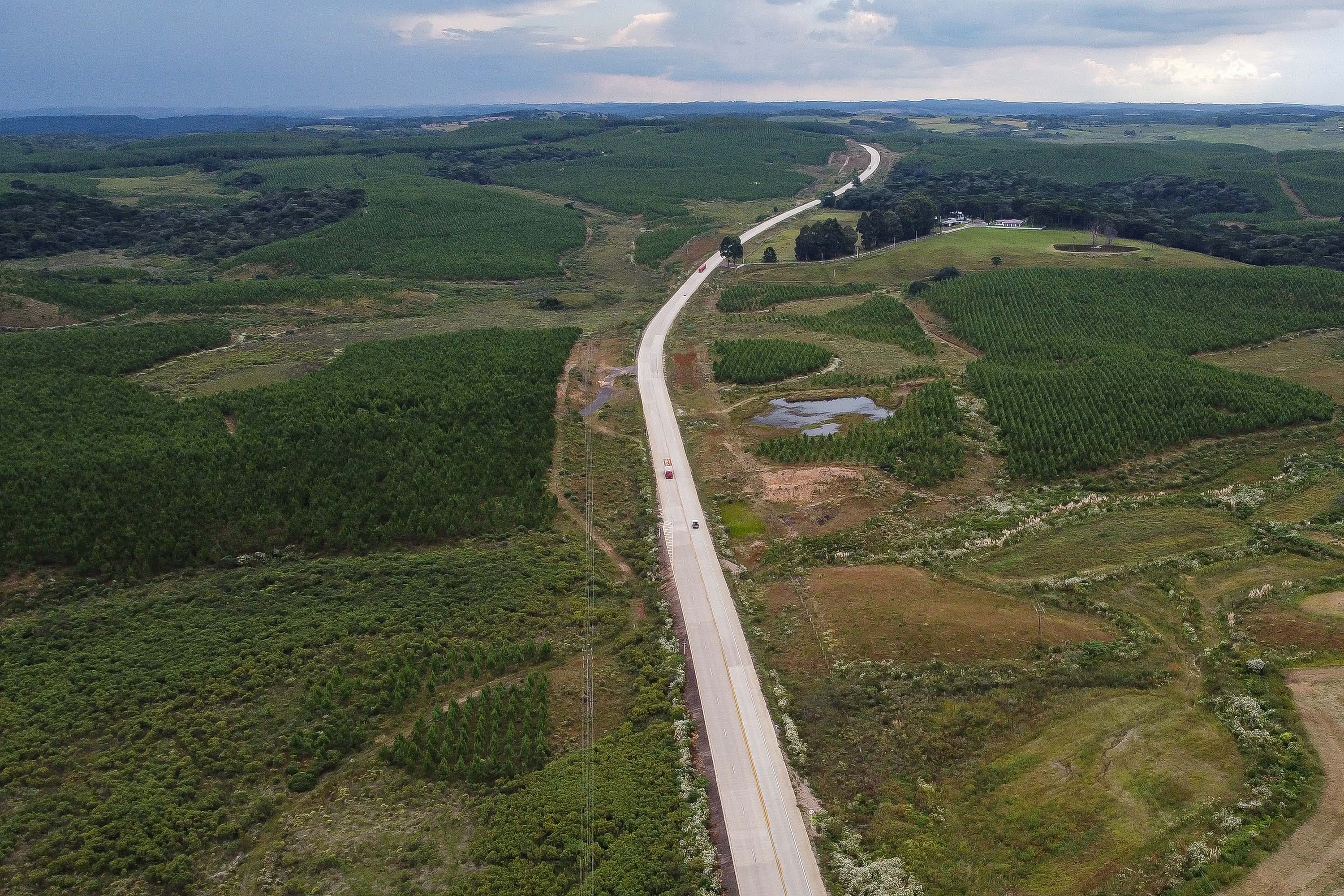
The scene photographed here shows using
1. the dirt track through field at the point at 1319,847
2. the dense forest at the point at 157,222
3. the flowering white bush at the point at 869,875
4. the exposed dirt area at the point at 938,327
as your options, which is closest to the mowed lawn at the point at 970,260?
the exposed dirt area at the point at 938,327

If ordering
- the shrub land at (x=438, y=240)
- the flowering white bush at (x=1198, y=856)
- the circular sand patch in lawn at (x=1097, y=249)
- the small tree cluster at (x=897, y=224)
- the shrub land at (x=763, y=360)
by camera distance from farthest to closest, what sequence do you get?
the small tree cluster at (x=897, y=224)
the shrub land at (x=438, y=240)
the circular sand patch in lawn at (x=1097, y=249)
the shrub land at (x=763, y=360)
the flowering white bush at (x=1198, y=856)

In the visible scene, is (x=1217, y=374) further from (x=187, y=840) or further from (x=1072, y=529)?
(x=187, y=840)

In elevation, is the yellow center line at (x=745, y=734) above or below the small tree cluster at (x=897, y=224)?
below

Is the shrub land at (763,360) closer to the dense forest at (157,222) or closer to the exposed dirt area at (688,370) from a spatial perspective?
the exposed dirt area at (688,370)

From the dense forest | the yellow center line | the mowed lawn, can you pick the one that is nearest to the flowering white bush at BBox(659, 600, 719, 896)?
Answer: the yellow center line

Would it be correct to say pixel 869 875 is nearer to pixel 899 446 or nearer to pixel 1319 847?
pixel 1319 847

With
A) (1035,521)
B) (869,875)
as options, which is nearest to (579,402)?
(1035,521)

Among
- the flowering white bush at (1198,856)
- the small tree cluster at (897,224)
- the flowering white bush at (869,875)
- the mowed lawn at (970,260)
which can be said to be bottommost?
the flowering white bush at (869,875)

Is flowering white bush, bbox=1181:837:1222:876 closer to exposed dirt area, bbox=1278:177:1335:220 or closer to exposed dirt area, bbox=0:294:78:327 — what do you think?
exposed dirt area, bbox=0:294:78:327
